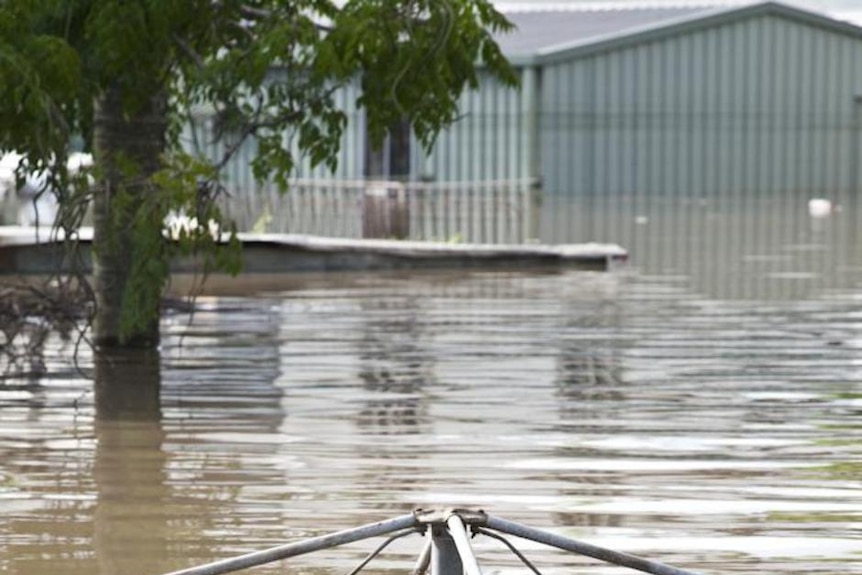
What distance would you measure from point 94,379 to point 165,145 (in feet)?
6.10

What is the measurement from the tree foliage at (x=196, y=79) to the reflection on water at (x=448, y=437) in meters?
1.06

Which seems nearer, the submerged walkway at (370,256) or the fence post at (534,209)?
the submerged walkway at (370,256)

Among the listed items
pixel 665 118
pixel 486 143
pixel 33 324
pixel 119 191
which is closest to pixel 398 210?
pixel 486 143

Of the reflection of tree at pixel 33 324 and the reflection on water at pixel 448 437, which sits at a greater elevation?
the reflection of tree at pixel 33 324

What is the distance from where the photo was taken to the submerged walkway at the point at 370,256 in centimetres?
2052

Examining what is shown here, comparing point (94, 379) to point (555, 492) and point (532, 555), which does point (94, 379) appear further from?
point (532, 555)

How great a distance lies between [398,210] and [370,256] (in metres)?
9.12

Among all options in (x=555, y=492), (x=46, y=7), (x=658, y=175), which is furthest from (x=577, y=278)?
(x=658, y=175)

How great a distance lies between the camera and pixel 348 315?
664 inches

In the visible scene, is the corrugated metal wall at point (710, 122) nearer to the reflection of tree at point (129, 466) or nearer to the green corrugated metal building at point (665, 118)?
the green corrugated metal building at point (665, 118)

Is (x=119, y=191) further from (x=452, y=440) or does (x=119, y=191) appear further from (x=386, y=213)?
(x=386, y=213)

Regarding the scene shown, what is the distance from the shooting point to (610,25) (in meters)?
42.0

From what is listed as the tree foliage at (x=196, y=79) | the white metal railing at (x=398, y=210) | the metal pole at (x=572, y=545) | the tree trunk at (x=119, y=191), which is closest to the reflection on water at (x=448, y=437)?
the tree trunk at (x=119, y=191)

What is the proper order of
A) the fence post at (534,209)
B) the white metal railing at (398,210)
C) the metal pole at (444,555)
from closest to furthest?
the metal pole at (444,555) < the white metal railing at (398,210) < the fence post at (534,209)
